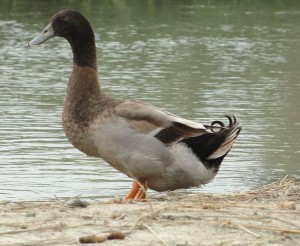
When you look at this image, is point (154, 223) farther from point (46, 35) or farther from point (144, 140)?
point (46, 35)

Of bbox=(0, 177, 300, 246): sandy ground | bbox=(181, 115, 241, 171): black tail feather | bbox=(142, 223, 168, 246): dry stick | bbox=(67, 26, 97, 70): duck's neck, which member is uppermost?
bbox=(67, 26, 97, 70): duck's neck

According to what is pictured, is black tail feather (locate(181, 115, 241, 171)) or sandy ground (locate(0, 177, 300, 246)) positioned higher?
sandy ground (locate(0, 177, 300, 246))

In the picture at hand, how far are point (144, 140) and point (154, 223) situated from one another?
1.62 meters

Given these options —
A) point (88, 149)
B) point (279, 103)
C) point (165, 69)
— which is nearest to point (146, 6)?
point (165, 69)

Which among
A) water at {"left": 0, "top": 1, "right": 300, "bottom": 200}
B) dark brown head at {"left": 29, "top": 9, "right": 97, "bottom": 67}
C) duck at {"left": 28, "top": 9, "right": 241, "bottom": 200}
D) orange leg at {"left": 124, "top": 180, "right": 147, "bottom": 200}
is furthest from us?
water at {"left": 0, "top": 1, "right": 300, "bottom": 200}

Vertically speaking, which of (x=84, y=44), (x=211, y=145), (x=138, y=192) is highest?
(x=84, y=44)

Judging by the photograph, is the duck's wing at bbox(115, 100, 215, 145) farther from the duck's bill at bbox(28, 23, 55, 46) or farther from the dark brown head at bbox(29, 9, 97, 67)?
the duck's bill at bbox(28, 23, 55, 46)

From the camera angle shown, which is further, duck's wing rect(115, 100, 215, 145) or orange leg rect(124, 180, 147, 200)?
orange leg rect(124, 180, 147, 200)

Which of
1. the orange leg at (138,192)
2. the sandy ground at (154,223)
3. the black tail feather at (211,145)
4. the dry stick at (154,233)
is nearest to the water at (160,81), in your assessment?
the orange leg at (138,192)

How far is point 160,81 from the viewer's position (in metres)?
17.0

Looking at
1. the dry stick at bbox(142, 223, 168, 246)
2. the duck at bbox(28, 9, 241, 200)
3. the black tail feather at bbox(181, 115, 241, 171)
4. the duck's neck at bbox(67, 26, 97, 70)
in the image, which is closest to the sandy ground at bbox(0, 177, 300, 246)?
the dry stick at bbox(142, 223, 168, 246)

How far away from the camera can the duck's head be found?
788 centimetres

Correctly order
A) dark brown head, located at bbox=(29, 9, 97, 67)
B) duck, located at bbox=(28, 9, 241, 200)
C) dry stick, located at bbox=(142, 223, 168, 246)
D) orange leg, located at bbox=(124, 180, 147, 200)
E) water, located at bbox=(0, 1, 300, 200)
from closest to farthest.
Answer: dry stick, located at bbox=(142, 223, 168, 246) → duck, located at bbox=(28, 9, 241, 200) → orange leg, located at bbox=(124, 180, 147, 200) → dark brown head, located at bbox=(29, 9, 97, 67) → water, located at bbox=(0, 1, 300, 200)

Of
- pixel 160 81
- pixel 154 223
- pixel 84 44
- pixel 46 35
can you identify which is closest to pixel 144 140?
pixel 84 44
